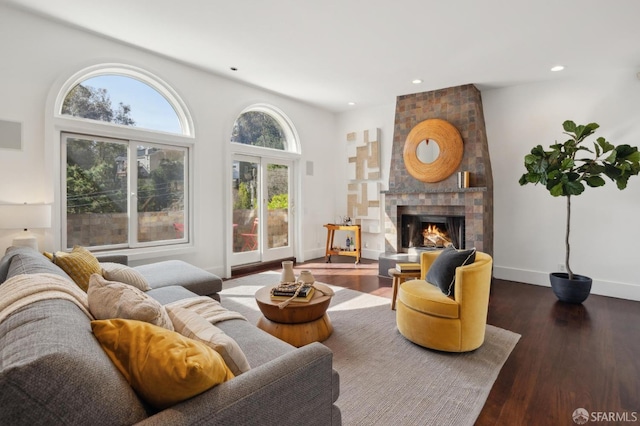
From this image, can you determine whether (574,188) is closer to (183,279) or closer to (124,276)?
(183,279)

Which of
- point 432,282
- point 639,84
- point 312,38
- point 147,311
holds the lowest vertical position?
point 432,282

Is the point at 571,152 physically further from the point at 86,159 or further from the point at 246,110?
the point at 86,159

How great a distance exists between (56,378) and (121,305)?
491 mm

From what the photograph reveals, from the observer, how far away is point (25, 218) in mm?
2836

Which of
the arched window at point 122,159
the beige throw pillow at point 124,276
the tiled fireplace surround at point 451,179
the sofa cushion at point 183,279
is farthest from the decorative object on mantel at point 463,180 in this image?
the beige throw pillow at point 124,276

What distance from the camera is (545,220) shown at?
4.54 m

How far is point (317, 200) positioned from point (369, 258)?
154 cm

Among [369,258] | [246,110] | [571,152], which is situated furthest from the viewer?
[369,258]

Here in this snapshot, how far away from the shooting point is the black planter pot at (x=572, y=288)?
363 centimetres

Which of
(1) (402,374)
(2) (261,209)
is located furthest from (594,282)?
(2) (261,209)

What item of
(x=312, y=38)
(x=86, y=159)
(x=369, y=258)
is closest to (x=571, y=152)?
(x=312, y=38)

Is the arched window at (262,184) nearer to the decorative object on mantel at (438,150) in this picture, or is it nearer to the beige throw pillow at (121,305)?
the decorative object on mantel at (438,150)

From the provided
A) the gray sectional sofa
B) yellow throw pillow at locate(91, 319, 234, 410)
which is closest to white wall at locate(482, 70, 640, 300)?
the gray sectional sofa

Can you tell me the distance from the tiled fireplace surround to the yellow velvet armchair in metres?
2.30
